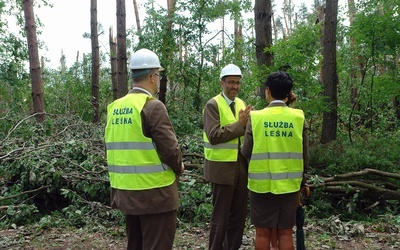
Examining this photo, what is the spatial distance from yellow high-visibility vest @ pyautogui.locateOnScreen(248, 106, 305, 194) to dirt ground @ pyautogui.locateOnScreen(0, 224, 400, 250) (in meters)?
1.59

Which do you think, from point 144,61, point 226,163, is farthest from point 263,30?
point 144,61

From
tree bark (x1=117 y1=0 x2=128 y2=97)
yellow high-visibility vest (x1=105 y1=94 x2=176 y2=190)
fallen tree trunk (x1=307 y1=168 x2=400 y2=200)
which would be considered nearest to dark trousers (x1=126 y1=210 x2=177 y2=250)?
yellow high-visibility vest (x1=105 y1=94 x2=176 y2=190)

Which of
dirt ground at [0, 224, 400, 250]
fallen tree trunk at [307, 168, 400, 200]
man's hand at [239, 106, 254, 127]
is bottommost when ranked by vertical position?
dirt ground at [0, 224, 400, 250]

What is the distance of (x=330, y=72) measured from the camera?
990cm

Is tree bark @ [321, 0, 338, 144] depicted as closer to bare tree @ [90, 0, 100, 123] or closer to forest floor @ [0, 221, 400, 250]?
forest floor @ [0, 221, 400, 250]

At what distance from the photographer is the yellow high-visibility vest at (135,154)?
2820mm

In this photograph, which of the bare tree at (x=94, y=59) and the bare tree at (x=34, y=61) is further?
the bare tree at (x=94, y=59)

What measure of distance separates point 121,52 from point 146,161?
396 inches

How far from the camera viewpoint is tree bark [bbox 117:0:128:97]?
1223 centimetres

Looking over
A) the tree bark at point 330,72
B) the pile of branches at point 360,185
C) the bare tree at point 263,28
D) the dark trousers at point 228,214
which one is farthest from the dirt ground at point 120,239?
the tree bark at point 330,72

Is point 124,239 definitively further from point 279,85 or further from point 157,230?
point 279,85

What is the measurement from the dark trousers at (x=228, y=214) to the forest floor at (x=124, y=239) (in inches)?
26.6

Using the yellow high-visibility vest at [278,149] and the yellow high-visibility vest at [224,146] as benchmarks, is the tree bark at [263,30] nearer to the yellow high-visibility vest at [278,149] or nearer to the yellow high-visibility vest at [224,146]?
the yellow high-visibility vest at [224,146]

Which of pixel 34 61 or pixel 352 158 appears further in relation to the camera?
pixel 34 61
